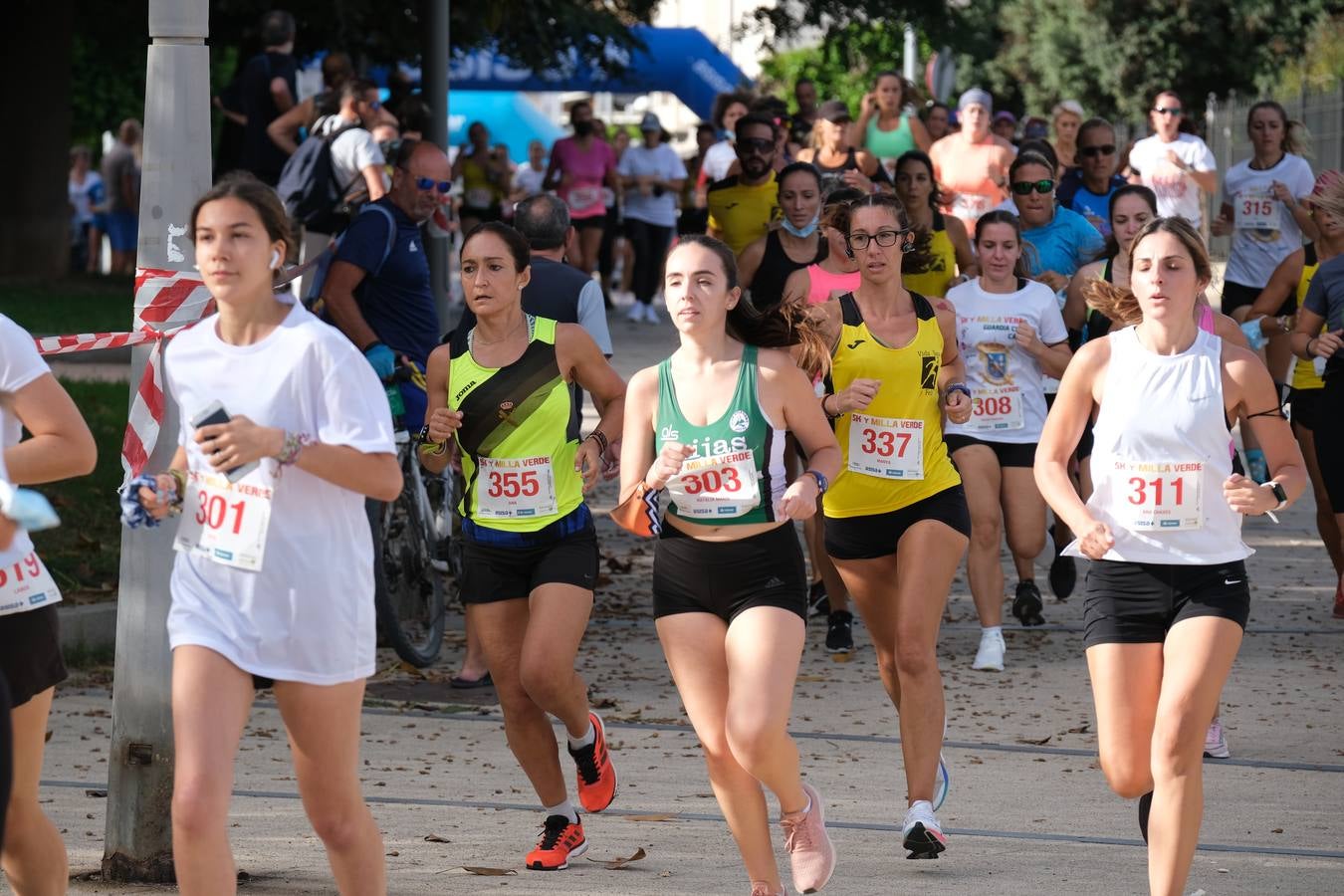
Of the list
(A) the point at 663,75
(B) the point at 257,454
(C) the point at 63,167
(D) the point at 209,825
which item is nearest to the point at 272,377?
(B) the point at 257,454

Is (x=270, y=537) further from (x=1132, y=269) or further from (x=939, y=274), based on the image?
(x=939, y=274)

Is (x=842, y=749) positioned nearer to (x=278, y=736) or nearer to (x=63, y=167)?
(x=278, y=736)

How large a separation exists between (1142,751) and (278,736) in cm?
363

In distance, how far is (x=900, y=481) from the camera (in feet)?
22.7

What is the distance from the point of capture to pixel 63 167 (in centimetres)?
2456

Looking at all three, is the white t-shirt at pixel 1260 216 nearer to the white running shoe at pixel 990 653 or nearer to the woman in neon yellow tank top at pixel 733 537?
the white running shoe at pixel 990 653

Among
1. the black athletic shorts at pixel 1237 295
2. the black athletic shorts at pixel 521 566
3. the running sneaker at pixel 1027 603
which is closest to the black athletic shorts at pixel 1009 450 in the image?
the running sneaker at pixel 1027 603

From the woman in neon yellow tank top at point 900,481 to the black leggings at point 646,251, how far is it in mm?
16719

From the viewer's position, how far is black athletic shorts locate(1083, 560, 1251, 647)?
5562 mm

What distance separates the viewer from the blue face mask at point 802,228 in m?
10.3

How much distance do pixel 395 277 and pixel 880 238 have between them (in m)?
2.91

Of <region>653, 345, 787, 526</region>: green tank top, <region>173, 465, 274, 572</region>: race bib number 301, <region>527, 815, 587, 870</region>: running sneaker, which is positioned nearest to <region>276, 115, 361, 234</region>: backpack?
<region>527, 815, 587, 870</region>: running sneaker

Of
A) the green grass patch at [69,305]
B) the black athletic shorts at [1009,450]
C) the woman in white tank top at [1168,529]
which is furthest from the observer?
the green grass patch at [69,305]

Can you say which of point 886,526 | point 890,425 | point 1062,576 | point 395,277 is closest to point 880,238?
point 890,425
